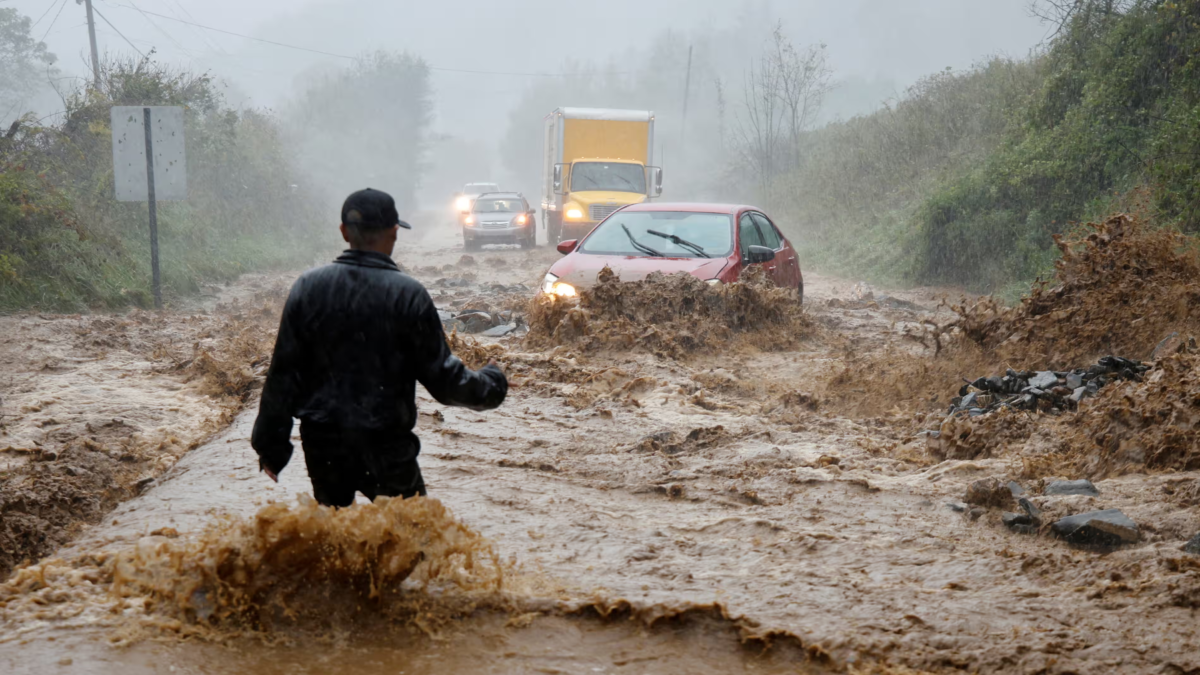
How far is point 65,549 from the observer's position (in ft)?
15.3

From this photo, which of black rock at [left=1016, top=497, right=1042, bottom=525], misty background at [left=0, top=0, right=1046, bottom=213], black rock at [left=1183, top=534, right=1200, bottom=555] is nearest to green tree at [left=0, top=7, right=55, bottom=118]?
misty background at [left=0, top=0, right=1046, bottom=213]

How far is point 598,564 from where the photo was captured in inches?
183

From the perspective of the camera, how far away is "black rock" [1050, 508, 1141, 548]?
452 cm

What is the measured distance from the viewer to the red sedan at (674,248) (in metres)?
10.5

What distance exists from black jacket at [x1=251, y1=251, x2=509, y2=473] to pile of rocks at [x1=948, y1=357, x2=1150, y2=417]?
474cm

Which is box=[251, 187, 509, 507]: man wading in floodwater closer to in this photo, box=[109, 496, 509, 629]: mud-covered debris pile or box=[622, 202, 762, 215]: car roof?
box=[109, 496, 509, 629]: mud-covered debris pile

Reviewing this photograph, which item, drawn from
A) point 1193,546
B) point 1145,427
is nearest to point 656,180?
point 1145,427

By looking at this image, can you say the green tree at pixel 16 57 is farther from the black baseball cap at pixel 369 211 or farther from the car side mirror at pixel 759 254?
the black baseball cap at pixel 369 211

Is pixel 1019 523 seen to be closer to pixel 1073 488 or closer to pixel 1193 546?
pixel 1073 488

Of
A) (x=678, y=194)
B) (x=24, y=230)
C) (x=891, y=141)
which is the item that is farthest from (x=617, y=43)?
(x=24, y=230)

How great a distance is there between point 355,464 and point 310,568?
61cm

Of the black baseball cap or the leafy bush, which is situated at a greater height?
the leafy bush

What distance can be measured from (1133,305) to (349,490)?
23.6 ft

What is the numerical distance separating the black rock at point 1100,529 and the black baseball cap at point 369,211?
324cm
